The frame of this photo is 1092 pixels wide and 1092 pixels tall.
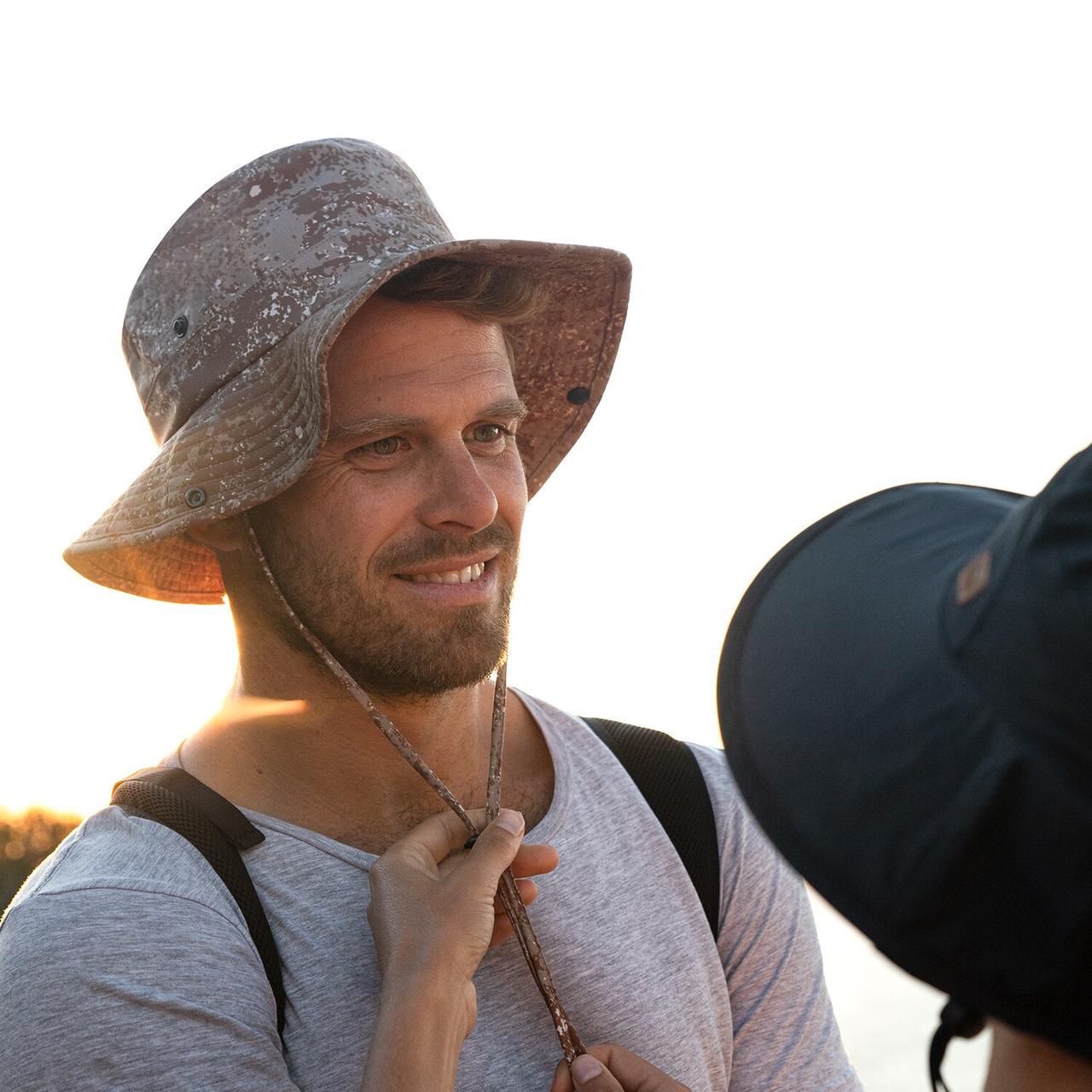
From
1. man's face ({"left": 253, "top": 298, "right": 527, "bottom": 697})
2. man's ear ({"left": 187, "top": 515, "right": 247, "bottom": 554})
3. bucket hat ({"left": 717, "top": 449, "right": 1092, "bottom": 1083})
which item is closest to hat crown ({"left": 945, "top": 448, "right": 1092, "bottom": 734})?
bucket hat ({"left": 717, "top": 449, "right": 1092, "bottom": 1083})

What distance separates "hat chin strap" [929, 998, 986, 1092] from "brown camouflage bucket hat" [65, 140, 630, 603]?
4.48ft


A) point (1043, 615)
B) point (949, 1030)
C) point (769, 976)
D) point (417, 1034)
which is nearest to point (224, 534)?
point (417, 1034)

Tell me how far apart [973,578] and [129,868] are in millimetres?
1450

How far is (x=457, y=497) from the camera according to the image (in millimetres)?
2309

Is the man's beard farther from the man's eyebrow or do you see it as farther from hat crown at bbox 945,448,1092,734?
hat crown at bbox 945,448,1092,734

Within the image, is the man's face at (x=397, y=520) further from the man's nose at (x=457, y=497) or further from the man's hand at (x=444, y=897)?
the man's hand at (x=444, y=897)

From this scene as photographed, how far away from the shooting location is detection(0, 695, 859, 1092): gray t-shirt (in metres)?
1.84

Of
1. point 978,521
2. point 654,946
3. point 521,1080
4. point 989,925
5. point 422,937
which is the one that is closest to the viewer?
point 989,925

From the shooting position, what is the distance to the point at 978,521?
3.94 feet

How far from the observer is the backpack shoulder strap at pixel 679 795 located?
2.34m

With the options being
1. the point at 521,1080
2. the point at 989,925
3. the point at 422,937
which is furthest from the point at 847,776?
the point at 521,1080

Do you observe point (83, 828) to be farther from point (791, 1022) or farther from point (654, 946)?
point (791, 1022)

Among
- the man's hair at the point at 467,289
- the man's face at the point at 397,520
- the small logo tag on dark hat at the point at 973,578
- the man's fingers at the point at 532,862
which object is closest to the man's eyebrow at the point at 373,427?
the man's face at the point at 397,520

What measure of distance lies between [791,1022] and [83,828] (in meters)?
1.25
